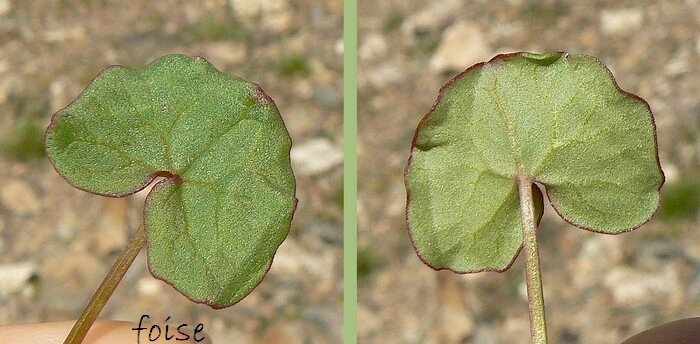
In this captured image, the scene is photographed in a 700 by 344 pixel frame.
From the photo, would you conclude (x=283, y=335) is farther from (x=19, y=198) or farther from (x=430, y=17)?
(x=430, y=17)

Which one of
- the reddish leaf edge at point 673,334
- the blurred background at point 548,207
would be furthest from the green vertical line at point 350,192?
the blurred background at point 548,207

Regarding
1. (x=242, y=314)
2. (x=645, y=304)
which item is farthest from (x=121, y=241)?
(x=645, y=304)

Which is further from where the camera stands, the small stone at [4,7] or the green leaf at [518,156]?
the small stone at [4,7]

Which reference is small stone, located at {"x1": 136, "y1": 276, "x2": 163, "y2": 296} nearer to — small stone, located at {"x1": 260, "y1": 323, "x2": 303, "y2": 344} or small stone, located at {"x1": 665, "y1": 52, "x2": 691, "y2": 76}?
small stone, located at {"x1": 260, "y1": 323, "x2": 303, "y2": 344}

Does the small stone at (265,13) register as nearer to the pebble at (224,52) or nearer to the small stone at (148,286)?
the pebble at (224,52)

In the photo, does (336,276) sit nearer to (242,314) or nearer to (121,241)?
(242,314)

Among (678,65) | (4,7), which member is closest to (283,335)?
(678,65)
